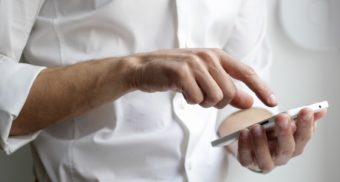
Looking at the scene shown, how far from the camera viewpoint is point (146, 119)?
2.13 ft

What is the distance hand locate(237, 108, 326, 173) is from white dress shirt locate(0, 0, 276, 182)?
0.31 ft

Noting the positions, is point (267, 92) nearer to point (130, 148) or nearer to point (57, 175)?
point (130, 148)

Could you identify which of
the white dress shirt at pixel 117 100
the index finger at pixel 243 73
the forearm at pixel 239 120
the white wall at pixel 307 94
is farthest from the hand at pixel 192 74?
the white wall at pixel 307 94

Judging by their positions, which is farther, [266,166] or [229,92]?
[266,166]

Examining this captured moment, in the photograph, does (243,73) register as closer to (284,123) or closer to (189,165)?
(284,123)

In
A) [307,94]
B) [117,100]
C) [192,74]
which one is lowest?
[307,94]

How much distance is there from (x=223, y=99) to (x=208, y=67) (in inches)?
1.5

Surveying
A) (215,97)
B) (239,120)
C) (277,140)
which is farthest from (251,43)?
(215,97)

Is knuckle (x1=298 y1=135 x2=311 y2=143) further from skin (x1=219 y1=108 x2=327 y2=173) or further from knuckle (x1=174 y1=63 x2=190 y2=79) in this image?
knuckle (x1=174 y1=63 x2=190 y2=79)

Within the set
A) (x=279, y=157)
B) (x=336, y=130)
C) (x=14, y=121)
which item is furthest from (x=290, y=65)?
(x=14, y=121)

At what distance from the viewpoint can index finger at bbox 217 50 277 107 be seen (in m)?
0.52

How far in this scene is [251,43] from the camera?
83 cm

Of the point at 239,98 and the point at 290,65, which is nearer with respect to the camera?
the point at 239,98

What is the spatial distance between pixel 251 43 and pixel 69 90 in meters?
0.40
